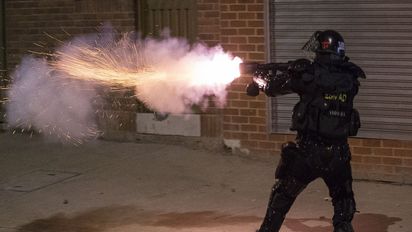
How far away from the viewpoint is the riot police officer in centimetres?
579

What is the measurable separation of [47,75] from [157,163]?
2590mm

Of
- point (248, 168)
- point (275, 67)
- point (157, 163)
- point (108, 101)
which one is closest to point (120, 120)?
point (108, 101)

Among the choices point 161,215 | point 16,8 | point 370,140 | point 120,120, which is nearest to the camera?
point 161,215

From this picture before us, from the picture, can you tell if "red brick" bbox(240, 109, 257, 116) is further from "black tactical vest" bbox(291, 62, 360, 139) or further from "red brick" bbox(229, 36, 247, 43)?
"black tactical vest" bbox(291, 62, 360, 139)

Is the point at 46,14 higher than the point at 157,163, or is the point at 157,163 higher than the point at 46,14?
the point at 46,14

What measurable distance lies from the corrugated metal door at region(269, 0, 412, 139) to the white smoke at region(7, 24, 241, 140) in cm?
117

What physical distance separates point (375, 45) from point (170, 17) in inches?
116

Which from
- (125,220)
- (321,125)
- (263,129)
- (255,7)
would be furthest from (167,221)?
(255,7)

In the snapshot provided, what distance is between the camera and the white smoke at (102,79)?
29.7 ft

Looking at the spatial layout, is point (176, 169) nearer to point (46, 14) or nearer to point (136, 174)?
point (136, 174)

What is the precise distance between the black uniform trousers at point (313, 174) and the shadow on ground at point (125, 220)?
1.15m

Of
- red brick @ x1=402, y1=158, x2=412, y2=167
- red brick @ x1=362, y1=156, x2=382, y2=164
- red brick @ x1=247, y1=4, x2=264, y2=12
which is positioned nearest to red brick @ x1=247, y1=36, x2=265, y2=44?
red brick @ x1=247, y1=4, x2=264, y2=12

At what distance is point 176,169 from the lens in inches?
365

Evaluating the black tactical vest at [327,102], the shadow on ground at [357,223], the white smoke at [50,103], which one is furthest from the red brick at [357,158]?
the white smoke at [50,103]
